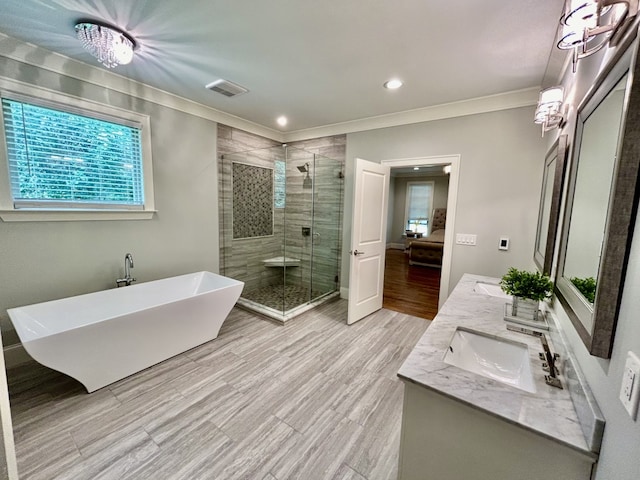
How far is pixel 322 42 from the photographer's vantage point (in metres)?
1.95

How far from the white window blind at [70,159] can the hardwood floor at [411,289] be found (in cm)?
361

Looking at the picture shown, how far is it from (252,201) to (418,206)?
6.51m

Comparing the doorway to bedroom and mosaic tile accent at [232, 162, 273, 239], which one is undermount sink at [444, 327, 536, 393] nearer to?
the doorway to bedroom

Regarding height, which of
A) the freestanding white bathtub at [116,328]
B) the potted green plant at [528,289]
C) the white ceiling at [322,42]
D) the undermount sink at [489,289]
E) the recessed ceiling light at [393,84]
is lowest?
the freestanding white bathtub at [116,328]

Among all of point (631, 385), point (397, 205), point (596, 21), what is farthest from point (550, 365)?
point (397, 205)

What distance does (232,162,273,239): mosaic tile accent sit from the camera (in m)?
3.89

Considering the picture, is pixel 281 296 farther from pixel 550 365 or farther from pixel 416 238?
pixel 416 238

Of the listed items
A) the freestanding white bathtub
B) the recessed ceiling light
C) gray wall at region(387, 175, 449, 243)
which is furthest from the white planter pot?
gray wall at region(387, 175, 449, 243)

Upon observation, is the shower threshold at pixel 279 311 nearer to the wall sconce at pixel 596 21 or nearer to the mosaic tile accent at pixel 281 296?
the mosaic tile accent at pixel 281 296

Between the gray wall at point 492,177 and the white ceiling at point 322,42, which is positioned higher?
the white ceiling at point 322,42

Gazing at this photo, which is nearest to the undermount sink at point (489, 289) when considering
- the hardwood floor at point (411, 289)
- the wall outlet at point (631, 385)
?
the hardwood floor at point (411, 289)

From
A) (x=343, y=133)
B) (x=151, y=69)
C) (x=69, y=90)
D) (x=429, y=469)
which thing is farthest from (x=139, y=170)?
(x=429, y=469)

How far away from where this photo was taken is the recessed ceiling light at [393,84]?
8.23 feet

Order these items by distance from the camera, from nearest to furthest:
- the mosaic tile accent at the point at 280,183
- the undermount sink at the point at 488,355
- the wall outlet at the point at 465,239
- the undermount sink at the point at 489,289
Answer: the undermount sink at the point at 488,355 < the undermount sink at the point at 489,289 < the wall outlet at the point at 465,239 < the mosaic tile accent at the point at 280,183
